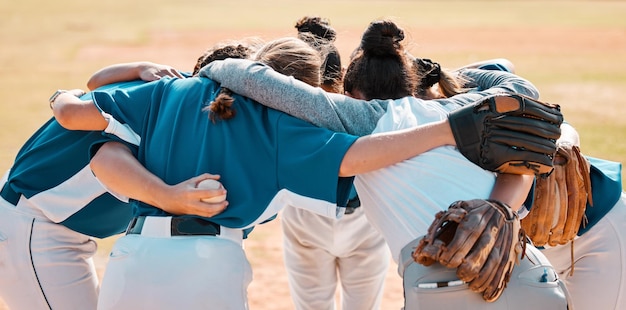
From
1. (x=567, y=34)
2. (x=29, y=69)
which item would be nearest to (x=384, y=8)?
(x=567, y=34)

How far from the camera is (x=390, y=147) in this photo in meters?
2.54

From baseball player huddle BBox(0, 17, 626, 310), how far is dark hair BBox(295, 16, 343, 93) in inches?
18.5

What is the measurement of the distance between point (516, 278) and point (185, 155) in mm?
1181

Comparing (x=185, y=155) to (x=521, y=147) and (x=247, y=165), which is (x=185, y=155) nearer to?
(x=247, y=165)

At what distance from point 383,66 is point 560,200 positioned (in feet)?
2.86

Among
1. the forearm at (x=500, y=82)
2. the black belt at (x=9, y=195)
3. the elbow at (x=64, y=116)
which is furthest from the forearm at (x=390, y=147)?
the black belt at (x=9, y=195)

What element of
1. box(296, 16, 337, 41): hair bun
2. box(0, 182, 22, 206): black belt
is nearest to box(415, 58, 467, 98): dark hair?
box(296, 16, 337, 41): hair bun

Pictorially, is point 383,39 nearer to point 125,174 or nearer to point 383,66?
point 383,66

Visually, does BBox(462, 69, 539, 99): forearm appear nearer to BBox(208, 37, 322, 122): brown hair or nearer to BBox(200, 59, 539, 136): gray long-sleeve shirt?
BBox(200, 59, 539, 136): gray long-sleeve shirt

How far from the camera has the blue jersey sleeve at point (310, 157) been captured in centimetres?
253

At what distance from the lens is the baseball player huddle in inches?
94.9

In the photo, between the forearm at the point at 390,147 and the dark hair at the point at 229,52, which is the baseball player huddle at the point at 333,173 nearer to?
the forearm at the point at 390,147

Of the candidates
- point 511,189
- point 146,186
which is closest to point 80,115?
point 146,186

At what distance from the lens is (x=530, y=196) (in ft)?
A: 9.43
